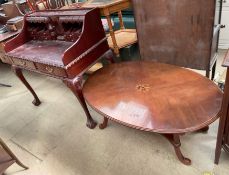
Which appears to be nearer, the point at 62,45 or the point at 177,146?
the point at 177,146

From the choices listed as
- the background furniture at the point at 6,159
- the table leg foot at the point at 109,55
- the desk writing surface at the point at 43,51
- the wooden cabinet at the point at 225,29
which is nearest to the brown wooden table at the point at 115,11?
the table leg foot at the point at 109,55

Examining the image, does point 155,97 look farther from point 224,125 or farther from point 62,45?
point 62,45

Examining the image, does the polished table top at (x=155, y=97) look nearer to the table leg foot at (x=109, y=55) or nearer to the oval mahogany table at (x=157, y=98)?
the oval mahogany table at (x=157, y=98)

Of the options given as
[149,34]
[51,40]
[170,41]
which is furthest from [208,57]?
[51,40]

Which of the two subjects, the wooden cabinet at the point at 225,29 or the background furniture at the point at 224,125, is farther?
the wooden cabinet at the point at 225,29

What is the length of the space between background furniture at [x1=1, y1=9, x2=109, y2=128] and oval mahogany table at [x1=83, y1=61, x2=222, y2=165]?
0.20 meters

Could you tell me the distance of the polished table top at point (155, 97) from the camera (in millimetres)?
1290

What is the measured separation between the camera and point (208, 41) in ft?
5.49

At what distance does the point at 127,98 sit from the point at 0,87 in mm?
2469

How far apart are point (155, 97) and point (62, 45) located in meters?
1.07

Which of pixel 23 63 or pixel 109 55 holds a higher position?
pixel 23 63

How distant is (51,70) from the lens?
6.02ft

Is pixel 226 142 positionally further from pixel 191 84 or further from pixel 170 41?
pixel 170 41

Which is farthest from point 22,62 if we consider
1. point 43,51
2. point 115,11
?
point 115,11
